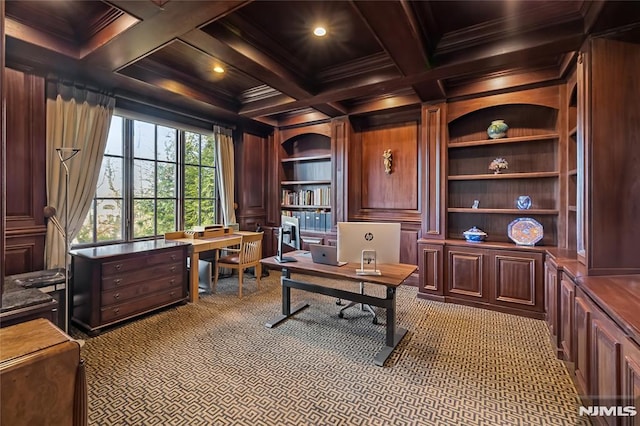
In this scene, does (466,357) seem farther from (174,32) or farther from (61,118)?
(61,118)

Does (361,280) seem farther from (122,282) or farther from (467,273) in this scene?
(122,282)

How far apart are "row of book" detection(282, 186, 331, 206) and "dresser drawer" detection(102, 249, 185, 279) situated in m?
2.51

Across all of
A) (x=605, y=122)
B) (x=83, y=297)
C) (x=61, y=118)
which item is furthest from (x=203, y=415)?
(x=605, y=122)

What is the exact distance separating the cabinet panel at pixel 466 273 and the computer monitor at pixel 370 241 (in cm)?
148

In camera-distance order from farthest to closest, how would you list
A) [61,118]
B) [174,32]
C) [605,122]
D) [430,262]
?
1. [430,262]
2. [61,118]
3. [174,32]
4. [605,122]

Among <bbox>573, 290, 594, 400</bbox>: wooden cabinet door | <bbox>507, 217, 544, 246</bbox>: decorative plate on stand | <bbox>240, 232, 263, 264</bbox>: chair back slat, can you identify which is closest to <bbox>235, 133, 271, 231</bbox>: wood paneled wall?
<bbox>240, 232, 263, 264</bbox>: chair back slat

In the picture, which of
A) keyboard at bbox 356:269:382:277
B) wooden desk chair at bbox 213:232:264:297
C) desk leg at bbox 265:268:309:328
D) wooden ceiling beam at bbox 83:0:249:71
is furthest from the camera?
wooden desk chair at bbox 213:232:264:297

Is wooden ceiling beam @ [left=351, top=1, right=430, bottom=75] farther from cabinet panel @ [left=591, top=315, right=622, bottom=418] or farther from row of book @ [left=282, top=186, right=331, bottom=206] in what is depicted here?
row of book @ [left=282, top=186, right=331, bottom=206]

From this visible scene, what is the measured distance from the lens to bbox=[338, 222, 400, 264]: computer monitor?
2.84m

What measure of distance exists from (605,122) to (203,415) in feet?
11.6

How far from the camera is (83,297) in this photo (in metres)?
3.09

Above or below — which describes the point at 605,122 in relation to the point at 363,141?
below

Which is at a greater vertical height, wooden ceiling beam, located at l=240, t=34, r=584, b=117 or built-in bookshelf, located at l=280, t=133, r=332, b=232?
wooden ceiling beam, located at l=240, t=34, r=584, b=117

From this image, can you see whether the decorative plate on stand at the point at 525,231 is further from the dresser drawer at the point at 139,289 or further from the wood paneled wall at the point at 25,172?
the wood paneled wall at the point at 25,172
